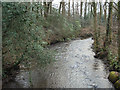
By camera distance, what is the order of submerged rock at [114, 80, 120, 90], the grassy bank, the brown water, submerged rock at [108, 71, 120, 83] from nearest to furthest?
the grassy bank
submerged rock at [114, 80, 120, 90]
the brown water
submerged rock at [108, 71, 120, 83]

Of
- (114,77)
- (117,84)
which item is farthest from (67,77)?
(117,84)

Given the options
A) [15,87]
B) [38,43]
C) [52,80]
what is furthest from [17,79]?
[38,43]

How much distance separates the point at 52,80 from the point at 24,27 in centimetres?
365

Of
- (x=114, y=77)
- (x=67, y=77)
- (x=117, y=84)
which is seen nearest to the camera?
(x=117, y=84)

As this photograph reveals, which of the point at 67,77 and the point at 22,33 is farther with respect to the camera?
the point at 67,77

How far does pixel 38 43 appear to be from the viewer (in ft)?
21.9

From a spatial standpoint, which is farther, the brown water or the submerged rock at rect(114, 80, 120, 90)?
the brown water

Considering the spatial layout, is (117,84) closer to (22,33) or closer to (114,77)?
(114,77)

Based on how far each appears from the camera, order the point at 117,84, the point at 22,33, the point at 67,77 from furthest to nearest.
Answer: the point at 67,77, the point at 117,84, the point at 22,33

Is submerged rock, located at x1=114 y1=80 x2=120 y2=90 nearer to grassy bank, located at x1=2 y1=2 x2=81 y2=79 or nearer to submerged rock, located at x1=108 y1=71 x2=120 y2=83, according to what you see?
submerged rock, located at x1=108 y1=71 x2=120 y2=83

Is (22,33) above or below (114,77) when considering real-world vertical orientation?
above

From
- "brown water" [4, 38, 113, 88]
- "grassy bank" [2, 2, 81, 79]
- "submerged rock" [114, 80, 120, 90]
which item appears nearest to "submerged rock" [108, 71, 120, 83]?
"brown water" [4, 38, 113, 88]

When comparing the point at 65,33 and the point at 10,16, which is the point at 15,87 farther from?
the point at 65,33

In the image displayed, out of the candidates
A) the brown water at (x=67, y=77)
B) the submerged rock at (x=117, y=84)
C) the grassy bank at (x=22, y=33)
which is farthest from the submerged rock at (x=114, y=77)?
the grassy bank at (x=22, y=33)
